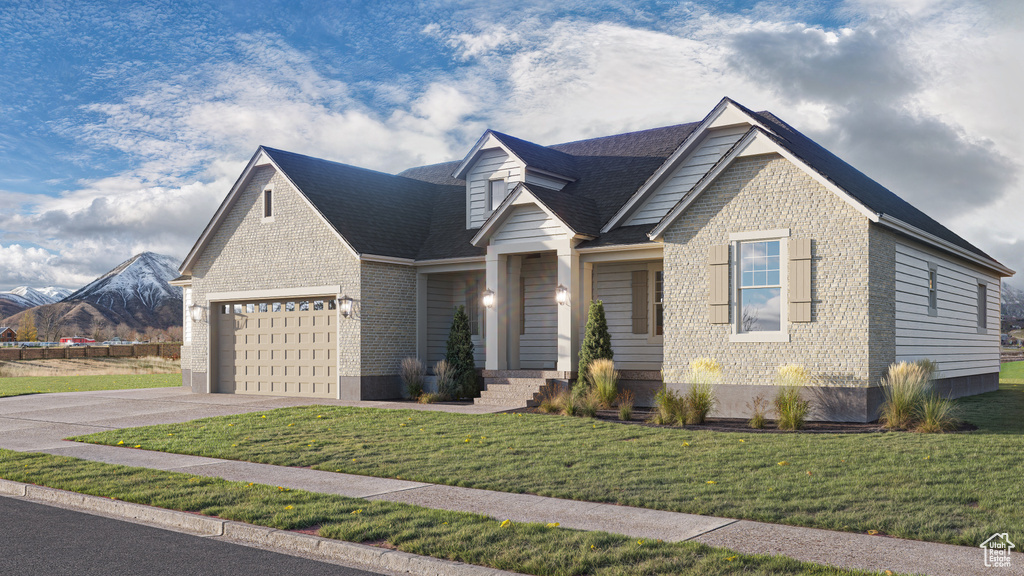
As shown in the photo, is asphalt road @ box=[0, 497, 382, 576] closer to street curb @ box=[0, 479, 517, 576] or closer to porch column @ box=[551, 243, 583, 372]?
street curb @ box=[0, 479, 517, 576]

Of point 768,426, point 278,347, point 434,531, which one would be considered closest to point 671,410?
point 768,426

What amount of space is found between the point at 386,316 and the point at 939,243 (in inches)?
506

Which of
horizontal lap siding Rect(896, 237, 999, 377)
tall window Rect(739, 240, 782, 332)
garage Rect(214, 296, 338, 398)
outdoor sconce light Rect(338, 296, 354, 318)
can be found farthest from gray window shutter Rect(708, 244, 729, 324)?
garage Rect(214, 296, 338, 398)

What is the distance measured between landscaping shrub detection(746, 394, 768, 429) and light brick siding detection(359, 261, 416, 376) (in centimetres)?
941

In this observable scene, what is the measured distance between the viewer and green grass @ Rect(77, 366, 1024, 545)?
7660 millimetres

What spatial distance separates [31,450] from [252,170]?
1155cm

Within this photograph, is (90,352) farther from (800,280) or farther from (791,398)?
(791,398)

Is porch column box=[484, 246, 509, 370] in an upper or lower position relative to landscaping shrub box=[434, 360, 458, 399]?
upper

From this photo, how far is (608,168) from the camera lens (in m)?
22.0

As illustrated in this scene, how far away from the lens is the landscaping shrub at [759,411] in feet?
45.7

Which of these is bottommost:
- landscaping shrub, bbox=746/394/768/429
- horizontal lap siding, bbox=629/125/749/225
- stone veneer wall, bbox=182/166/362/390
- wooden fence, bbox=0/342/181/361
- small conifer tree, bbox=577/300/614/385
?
wooden fence, bbox=0/342/181/361

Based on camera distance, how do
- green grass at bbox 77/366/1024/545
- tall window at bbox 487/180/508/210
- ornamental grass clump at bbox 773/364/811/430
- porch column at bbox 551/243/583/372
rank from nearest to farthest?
green grass at bbox 77/366/1024/545 → ornamental grass clump at bbox 773/364/811/430 → porch column at bbox 551/243/583/372 → tall window at bbox 487/180/508/210

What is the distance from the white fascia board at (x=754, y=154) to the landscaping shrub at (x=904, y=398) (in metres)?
2.70

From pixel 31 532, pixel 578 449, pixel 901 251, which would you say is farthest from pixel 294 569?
pixel 901 251
